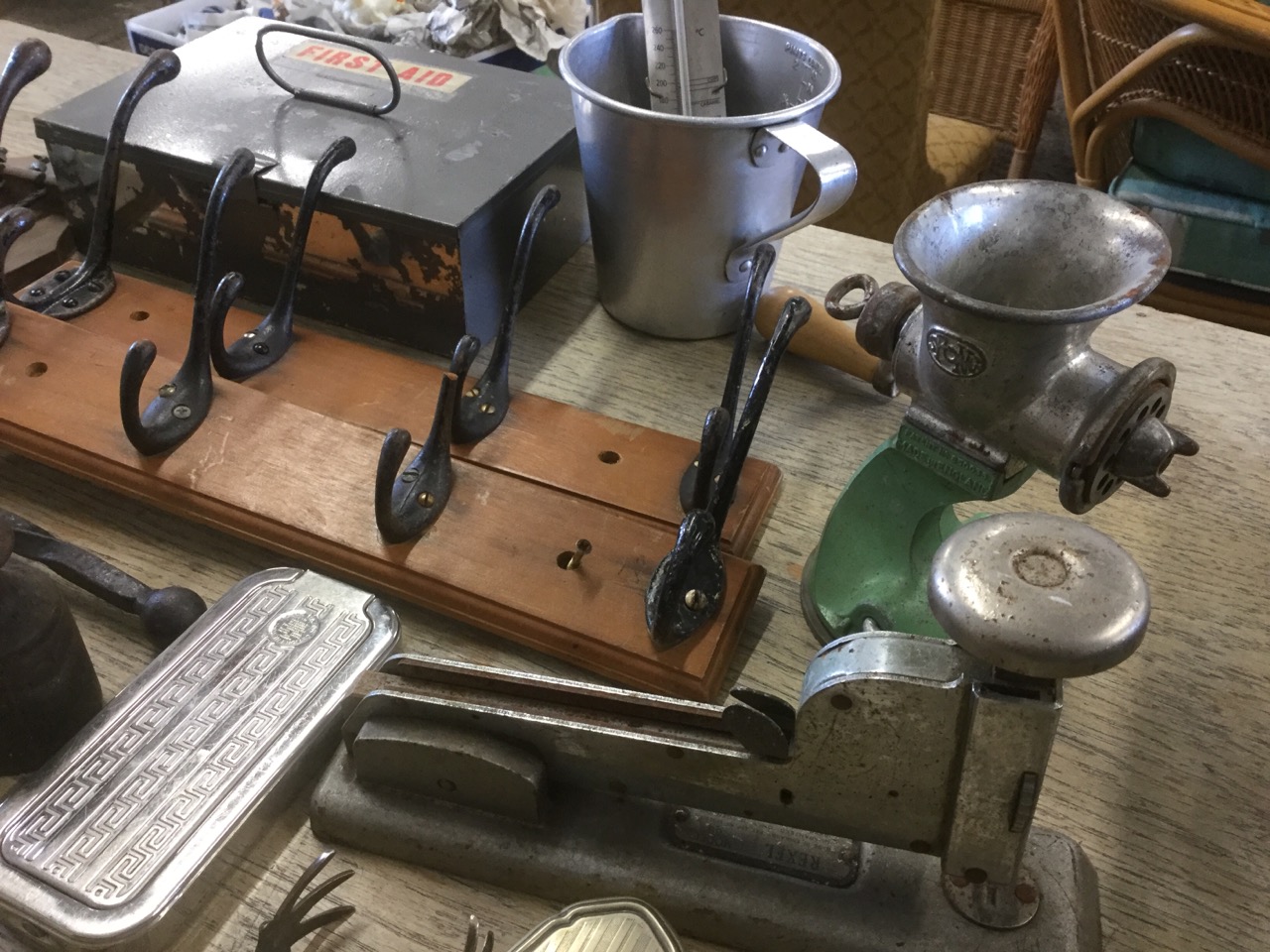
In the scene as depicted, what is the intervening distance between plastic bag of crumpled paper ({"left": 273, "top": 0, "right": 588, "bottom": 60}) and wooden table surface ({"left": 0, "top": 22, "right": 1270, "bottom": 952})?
847mm

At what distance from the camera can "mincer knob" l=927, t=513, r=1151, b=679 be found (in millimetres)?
334

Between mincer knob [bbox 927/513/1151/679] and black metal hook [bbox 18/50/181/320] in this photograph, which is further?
black metal hook [bbox 18/50/181/320]

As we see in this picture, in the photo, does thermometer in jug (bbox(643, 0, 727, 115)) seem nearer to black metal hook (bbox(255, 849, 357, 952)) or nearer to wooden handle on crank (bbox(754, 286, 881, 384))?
wooden handle on crank (bbox(754, 286, 881, 384))

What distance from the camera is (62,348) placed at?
2.31ft

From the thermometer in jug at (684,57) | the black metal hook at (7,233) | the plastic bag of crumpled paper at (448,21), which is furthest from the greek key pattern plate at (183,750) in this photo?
the plastic bag of crumpled paper at (448,21)

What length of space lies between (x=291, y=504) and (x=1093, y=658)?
452 millimetres

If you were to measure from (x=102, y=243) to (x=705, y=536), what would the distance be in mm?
536

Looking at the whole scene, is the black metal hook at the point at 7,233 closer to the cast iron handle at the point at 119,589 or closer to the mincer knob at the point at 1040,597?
the cast iron handle at the point at 119,589

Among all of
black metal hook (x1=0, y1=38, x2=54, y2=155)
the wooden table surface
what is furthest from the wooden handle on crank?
black metal hook (x1=0, y1=38, x2=54, y2=155)

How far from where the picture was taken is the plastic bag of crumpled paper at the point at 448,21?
1.54 m

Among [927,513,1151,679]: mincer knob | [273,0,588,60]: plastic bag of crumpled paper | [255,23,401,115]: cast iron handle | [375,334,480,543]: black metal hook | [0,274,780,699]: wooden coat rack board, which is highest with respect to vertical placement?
[927,513,1151,679]: mincer knob

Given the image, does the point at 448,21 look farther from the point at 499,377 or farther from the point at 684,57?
the point at 499,377

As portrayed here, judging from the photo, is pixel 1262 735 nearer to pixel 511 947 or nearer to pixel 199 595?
pixel 511 947

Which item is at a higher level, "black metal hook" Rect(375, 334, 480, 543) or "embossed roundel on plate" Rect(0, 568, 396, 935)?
"black metal hook" Rect(375, 334, 480, 543)
